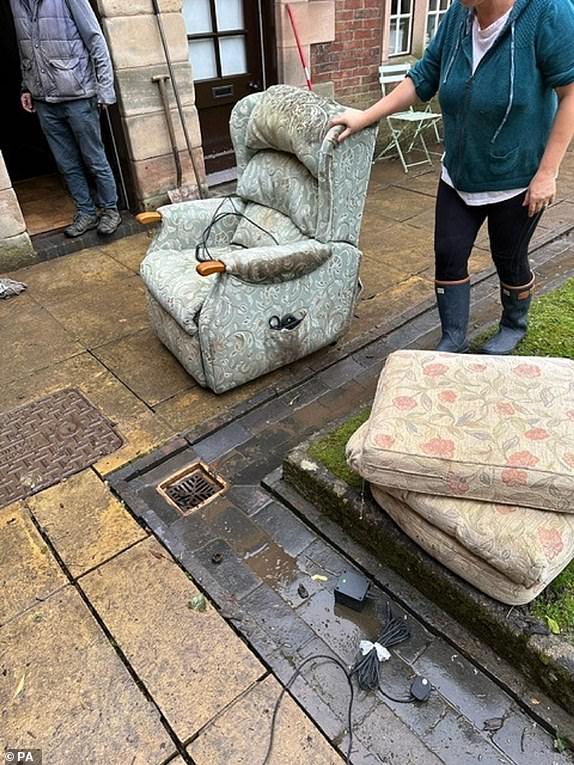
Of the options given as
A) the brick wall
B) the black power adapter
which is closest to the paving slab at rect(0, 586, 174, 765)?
the black power adapter

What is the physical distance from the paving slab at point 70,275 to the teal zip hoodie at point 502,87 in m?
2.34

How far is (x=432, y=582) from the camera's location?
63.7 inches

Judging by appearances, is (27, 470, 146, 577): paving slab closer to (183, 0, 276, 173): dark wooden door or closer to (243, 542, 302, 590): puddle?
(243, 542, 302, 590): puddle

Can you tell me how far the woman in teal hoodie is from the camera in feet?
5.67

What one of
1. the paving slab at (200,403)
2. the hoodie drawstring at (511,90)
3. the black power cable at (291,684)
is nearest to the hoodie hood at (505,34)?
the hoodie drawstring at (511,90)

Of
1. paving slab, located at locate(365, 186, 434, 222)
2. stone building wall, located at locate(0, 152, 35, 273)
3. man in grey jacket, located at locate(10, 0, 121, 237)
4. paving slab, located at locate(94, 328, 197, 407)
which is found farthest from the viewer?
paving slab, located at locate(365, 186, 434, 222)

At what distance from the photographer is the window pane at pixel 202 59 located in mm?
4480

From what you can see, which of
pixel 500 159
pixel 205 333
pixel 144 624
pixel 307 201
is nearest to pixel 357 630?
pixel 144 624

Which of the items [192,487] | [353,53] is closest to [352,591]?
[192,487]

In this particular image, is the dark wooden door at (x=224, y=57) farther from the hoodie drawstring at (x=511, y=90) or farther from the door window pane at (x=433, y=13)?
the hoodie drawstring at (x=511, y=90)

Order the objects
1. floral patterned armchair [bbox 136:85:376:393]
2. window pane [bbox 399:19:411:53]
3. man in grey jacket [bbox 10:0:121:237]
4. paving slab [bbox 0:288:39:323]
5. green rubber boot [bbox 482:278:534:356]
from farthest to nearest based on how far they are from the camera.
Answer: window pane [bbox 399:19:411:53] < man in grey jacket [bbox 10:0:121:237] < paving slab [bbox 0:288:39:323] < green rubber boot [bbox 482:278:534:356] < floral patterned armchair [bbox 136:85:376:393]

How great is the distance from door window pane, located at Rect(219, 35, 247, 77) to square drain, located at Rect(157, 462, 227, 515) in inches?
154

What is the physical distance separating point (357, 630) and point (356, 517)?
343 mm

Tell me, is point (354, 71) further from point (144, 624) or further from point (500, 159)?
point (144, 624)
